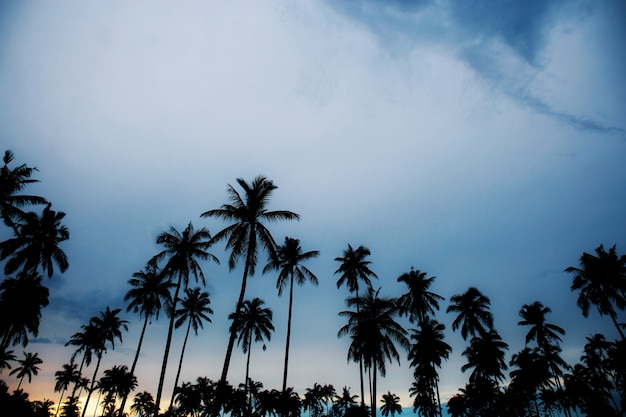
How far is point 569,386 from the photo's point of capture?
51.9 m

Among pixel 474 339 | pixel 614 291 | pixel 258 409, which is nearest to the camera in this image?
pixel 614 291

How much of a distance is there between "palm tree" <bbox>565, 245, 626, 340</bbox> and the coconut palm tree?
61256 mm

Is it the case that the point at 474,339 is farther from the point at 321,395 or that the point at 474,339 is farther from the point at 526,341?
the point at 321,395

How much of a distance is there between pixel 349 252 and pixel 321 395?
49454 millimetres

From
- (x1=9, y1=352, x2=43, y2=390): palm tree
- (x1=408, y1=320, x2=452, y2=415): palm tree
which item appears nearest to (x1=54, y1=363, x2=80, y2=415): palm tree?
(x1=9, y1=352, x2=43, y2=390): palm tree

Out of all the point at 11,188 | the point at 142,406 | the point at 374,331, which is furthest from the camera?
the point at 142,406

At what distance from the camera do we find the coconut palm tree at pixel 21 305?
2966 cm

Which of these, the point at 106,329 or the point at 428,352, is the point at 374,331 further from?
the point at 106,329

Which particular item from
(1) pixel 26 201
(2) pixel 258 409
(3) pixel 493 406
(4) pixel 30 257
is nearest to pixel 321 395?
(2) pixel 258 409

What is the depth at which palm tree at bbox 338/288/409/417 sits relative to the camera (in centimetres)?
3166

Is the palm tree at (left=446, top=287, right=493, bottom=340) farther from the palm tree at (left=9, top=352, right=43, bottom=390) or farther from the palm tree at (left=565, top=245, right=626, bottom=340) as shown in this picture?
the palm tree at (left=9, top=352, right=43, bottom=390)

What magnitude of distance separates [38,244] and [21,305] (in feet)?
27.6

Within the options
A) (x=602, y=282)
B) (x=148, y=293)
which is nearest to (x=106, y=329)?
(x=148, y=293)

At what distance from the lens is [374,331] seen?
32125mm
